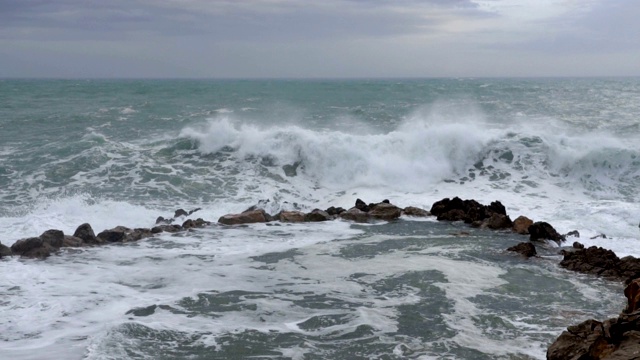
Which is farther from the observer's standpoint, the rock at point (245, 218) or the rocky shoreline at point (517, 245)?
the rock at point (245, 218)

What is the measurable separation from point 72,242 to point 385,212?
6324mm

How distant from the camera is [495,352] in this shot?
258 inches

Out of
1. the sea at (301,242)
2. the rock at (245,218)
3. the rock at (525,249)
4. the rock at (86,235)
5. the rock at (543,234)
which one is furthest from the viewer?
the rock at (245,218)

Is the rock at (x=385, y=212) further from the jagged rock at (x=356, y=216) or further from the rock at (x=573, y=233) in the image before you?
the rock at (x=573, y=233)

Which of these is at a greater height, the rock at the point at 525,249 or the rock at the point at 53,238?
the rock at the point at 53,238

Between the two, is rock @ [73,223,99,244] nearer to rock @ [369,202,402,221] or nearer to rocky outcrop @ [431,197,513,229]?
rock @ [369,202,402,221]

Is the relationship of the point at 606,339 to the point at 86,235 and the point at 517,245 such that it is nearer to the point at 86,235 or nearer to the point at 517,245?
the point at 517,245

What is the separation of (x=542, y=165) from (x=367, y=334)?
1565 cm

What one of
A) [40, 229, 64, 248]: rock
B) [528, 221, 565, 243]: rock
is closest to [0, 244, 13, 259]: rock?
[40, 229, 64, 248]: rock

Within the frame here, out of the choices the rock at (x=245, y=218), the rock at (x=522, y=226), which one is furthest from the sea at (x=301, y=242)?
the rock at (x=245, y=218)

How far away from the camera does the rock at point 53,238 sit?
36.1 ft

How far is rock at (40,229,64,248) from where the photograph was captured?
36.1 ft

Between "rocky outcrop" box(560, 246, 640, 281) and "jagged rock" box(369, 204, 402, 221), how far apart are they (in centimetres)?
422

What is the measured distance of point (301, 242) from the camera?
38.8 ft
